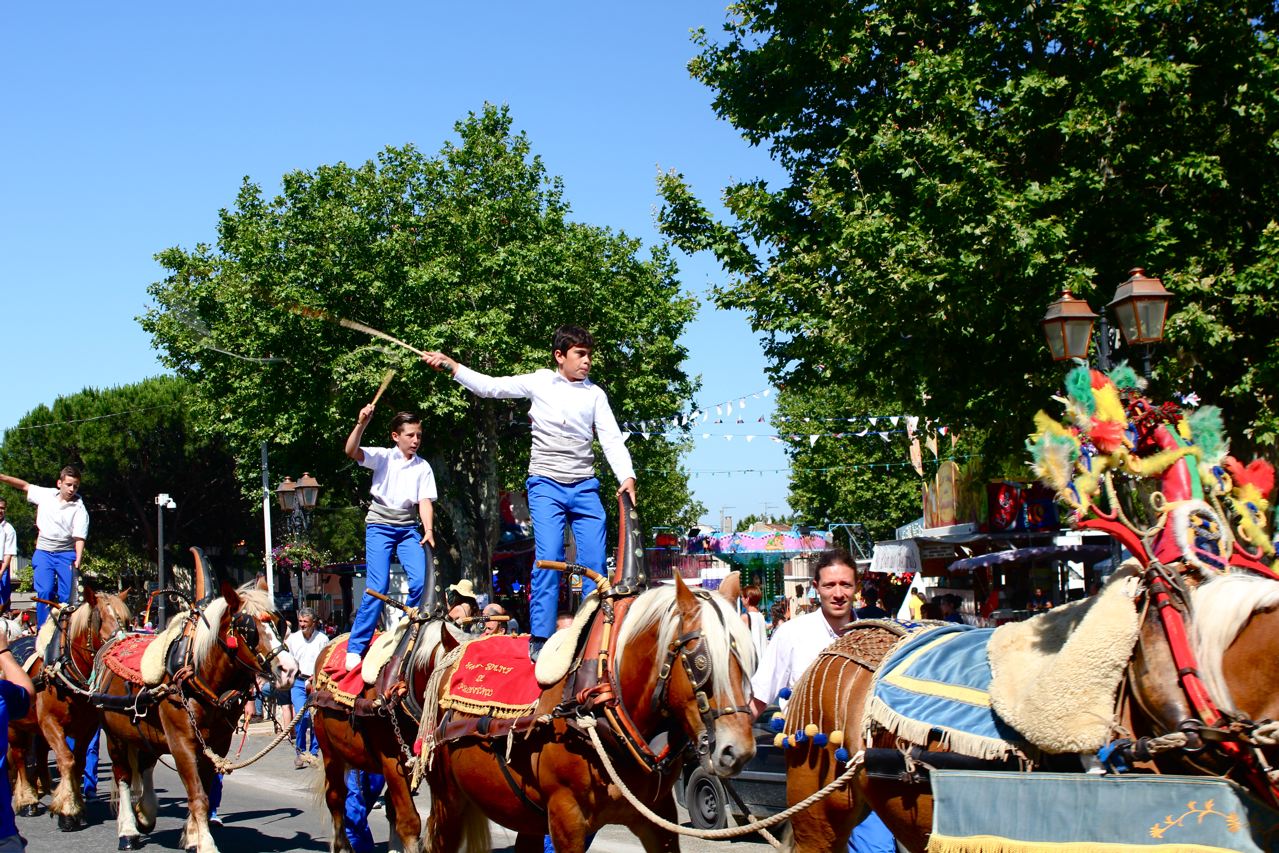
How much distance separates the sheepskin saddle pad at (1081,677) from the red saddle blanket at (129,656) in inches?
309

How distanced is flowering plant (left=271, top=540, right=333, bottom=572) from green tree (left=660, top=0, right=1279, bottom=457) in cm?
2715

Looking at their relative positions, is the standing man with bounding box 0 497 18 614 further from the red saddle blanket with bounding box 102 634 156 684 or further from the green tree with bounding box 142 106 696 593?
the green tree with bounding box 142 106 696 593

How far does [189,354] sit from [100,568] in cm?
1778

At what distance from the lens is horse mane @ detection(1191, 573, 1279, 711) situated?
3.94 m

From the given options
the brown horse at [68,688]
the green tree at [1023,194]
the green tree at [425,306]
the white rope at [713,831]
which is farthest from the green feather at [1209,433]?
the green tree at [425,306]

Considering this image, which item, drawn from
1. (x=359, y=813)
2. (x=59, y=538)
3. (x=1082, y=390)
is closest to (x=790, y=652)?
(x=1082, y=390)

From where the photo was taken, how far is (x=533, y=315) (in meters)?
32.0

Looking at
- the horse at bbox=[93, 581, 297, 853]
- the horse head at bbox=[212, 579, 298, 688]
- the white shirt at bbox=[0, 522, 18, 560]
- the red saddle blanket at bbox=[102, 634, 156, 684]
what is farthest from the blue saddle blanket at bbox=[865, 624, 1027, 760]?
the white shirt at bbox=[0, 522, 18, 560]

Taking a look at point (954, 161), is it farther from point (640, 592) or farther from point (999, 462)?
point (640, 592)

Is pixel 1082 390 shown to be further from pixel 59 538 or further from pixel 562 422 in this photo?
pixel 59 538

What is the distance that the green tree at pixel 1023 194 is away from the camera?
1399cm

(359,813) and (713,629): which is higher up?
(713,629)

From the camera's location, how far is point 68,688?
11.7m

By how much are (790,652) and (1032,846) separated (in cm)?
265
